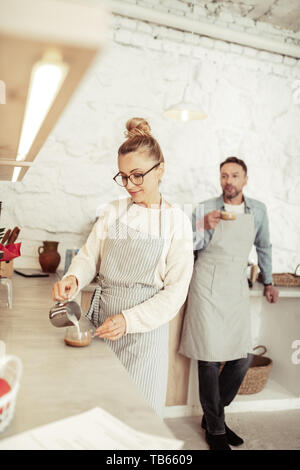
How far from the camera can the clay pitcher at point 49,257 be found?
301 centimetres

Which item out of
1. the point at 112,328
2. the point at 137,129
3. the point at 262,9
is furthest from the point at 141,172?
the point at 262,9

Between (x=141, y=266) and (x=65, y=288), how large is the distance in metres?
0.33

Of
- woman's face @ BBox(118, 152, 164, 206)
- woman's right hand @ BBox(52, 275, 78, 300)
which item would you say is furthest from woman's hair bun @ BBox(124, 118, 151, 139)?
woman's right hand @ BBox(52, 275, 78, 300)

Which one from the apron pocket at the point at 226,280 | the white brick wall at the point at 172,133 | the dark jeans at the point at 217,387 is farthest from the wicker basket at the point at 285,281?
the dark jeans at the point at 217,387

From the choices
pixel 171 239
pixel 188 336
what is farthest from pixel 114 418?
pixel 188 336

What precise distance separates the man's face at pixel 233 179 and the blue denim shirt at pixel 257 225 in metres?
0.08

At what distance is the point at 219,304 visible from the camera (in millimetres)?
2869

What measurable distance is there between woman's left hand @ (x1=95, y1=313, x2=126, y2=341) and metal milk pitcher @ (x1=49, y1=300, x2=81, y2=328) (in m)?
0.10

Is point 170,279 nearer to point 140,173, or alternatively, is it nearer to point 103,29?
point 140,173

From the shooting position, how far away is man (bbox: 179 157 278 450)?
2807 mm

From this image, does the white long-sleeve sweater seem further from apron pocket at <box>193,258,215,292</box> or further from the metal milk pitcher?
apron pocket at <box>193,258,215,292</box>

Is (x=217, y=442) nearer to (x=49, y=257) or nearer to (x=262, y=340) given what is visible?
(x=262, y=340)

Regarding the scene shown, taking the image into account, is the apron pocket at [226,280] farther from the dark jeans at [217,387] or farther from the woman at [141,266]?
the woman at [141,266]

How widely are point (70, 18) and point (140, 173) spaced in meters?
1.26
